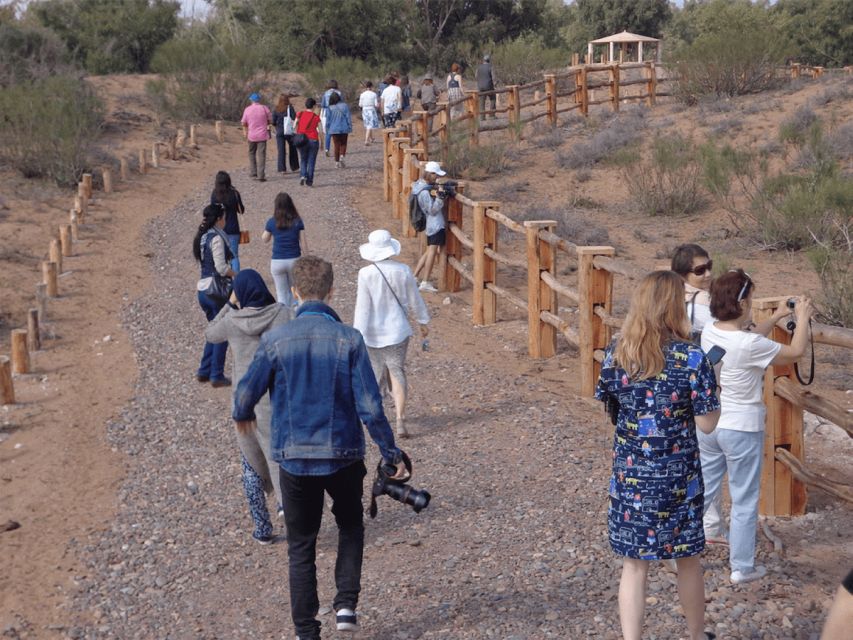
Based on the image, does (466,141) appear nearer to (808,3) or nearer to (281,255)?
(281,255)

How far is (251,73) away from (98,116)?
5464 millimetres

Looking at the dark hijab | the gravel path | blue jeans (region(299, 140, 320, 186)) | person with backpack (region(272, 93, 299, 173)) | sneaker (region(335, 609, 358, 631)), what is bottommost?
the gravel path

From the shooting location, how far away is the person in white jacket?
7.42 m

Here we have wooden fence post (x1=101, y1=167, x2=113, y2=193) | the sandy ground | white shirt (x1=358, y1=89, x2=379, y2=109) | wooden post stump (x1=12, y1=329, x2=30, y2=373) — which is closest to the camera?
the sandy ground

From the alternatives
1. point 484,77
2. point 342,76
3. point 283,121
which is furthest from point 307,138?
point 342,76

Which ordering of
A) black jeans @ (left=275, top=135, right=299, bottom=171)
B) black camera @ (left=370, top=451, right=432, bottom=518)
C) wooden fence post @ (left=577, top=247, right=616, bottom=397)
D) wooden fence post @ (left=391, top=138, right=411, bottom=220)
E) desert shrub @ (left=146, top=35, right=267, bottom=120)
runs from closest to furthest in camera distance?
black camera @ (left=370, top=451, right=432, bottom=518) → wooden fence post @ (left=577, top=247, right=616, bottom=397) → wooden fence post @ (left=391, top=138, right=411, bottom=220) → black jeans @ (left=275, top=135, right=299, bottom=171) → desert shrub @ (left=146, top=35, right=267, bottom=120)

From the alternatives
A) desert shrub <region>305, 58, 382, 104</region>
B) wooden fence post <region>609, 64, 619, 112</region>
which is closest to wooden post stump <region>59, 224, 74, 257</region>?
wooden fence post <region>609, 64, 619, 112</region>

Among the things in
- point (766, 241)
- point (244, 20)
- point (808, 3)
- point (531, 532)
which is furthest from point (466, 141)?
A: point (808, 3)

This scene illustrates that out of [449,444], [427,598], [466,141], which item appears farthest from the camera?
[466,141]

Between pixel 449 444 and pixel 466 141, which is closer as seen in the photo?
pixel 449 444

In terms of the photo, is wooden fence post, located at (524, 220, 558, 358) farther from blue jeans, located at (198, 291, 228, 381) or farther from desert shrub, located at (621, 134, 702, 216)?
desert shrub, located at (621, 134, 702, 216)

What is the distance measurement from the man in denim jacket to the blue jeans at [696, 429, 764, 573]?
1.56 metres

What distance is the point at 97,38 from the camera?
35.1m

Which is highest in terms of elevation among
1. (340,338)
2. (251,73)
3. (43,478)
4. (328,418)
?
(251,73)
